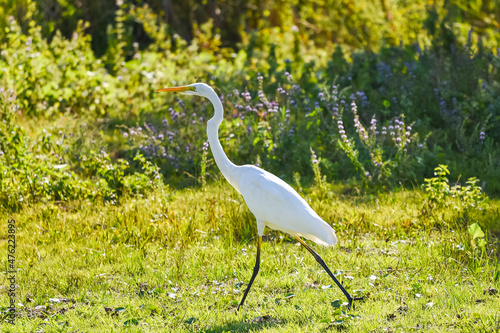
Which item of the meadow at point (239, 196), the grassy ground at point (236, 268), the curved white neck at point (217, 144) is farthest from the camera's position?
the curved white neck at point (217, 144)

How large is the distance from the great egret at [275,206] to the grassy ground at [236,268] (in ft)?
0.94

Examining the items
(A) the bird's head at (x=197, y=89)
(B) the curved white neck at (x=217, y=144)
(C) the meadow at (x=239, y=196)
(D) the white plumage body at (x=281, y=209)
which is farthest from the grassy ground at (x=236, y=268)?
(A) the bird's head at (x=197, y=89)

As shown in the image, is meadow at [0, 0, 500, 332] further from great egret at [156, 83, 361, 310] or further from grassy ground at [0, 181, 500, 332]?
great egret at [156, 83, 361, 310]

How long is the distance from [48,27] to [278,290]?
8465 millimetres

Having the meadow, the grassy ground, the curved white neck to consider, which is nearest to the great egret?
the curved white neck

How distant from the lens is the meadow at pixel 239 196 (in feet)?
13.2

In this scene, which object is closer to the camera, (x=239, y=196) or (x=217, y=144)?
(x=217, y=144)

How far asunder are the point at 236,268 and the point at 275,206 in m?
0.79

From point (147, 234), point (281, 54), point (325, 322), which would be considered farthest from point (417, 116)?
point (325, 322)

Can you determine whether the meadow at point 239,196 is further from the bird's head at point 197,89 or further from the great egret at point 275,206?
the bird's head at point 197,89

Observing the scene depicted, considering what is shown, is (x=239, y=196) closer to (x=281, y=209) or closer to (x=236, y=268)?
(x=236, y=268)

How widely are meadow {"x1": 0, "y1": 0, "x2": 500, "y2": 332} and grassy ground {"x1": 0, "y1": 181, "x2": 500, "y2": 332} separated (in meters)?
0.02

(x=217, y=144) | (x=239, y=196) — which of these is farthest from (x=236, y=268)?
(x=239, y=196)

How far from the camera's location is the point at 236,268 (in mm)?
4672
